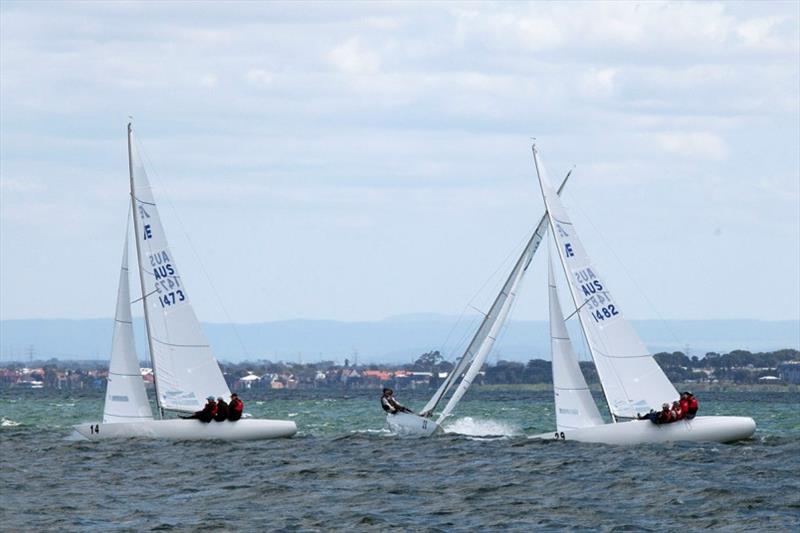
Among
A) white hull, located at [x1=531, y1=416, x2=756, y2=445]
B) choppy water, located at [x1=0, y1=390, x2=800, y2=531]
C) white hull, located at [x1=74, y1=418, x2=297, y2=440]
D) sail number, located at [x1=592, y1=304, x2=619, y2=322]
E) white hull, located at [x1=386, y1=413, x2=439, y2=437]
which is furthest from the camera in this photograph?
white hull, located at [x1=386, y1=413, x2=439, y2=437]

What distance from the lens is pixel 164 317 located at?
47.2 meters

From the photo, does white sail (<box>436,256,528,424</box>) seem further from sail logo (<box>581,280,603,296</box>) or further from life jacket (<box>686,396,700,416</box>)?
life jacket (<box>686,396,700,416</box>)

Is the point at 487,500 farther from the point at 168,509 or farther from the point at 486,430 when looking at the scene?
the point at 486,430

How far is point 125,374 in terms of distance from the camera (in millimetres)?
46281

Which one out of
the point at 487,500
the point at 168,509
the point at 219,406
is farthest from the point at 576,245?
the point at 168,509

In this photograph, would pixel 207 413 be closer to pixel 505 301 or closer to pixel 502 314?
pixel 502 314

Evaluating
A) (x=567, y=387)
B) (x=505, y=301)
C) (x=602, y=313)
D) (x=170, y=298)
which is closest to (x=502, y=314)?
(x=505, y=301)

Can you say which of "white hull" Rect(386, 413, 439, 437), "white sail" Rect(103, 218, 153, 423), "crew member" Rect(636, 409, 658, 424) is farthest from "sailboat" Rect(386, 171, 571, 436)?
"white sail" Rect(103, 218, 153, 423)

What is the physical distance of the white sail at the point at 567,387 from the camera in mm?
45438

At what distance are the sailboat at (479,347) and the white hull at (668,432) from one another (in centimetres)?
553

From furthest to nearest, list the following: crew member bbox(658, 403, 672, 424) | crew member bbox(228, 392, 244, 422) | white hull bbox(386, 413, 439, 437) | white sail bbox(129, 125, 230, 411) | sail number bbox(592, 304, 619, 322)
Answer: white hull bbox(386, 413, 439, 437)
white sail bbox(129, 125, 230, 411)
crew member bbox(228, 392, 244, 422)
sail number bbox(592, 304, 619, 322)
crew member bbox(658, 403, 672, 424)

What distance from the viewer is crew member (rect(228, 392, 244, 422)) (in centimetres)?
4647

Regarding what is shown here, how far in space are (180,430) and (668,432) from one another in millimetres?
13176

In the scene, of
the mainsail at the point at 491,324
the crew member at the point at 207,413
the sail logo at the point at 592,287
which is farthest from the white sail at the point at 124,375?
the sail logo at the point at 592,287
